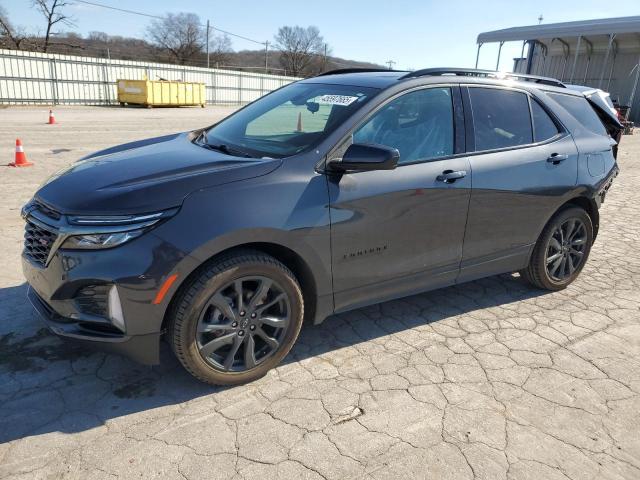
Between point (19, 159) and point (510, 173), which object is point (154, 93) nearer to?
point (19, 159)

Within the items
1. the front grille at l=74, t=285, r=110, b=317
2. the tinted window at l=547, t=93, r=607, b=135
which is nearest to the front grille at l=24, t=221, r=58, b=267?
the front grille at l=74, t=285, r=110, b=317

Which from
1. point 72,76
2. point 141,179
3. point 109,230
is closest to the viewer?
point 109,230

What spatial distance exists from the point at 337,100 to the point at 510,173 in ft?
4.87

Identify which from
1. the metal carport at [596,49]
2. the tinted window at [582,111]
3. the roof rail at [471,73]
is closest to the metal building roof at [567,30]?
the metal carport at [596,49]

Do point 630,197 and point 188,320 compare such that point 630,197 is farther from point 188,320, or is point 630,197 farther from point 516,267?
point 188,320

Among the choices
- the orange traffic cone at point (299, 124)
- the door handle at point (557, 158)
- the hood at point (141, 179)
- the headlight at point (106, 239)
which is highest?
the orange traffic cone at point (299, 124)

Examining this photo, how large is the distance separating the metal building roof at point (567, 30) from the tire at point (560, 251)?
2979 centimetres

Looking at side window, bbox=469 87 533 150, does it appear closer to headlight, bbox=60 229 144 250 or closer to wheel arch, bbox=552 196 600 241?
wheel arch, bbox=552 196 600 241

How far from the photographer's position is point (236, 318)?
288cm

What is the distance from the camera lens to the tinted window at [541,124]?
13.8 ft

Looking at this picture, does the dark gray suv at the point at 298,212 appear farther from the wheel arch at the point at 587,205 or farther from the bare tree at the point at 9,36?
the bare tree at the point at 9,36

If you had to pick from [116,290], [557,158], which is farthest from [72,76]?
[116,290]

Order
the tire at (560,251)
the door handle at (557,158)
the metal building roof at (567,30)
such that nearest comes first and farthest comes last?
1. the door handle at (557,158)
2. the tire at (560,251)
3. the metal building roof at (567,30)

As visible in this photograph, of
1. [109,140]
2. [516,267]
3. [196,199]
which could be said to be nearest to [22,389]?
[196,199]
